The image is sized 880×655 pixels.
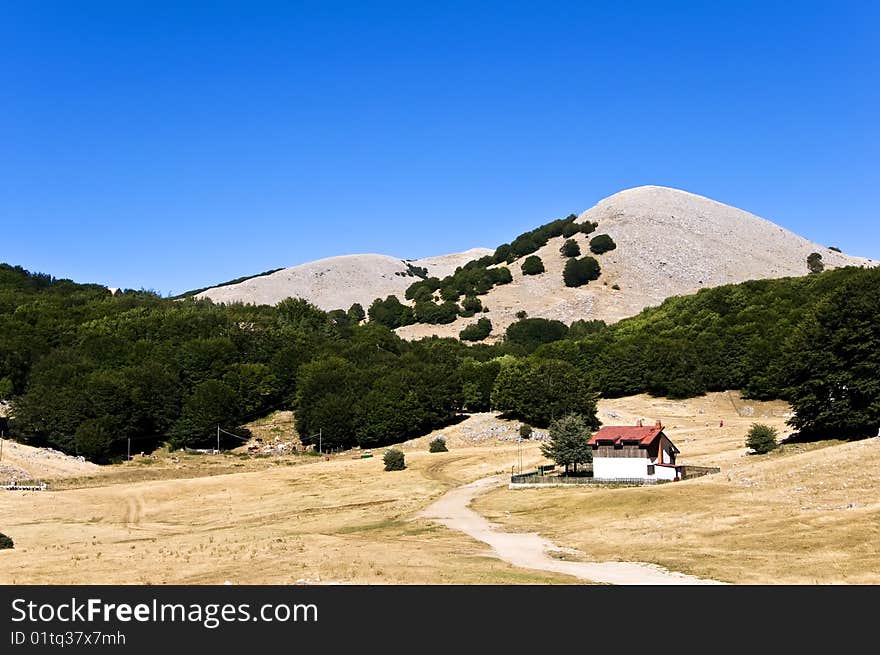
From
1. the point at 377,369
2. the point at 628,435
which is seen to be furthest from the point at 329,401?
the point at 628,435

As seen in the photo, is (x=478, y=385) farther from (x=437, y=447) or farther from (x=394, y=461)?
(x=394, y=461)

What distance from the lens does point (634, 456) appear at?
72.8 meters

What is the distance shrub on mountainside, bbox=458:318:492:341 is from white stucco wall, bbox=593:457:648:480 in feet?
385

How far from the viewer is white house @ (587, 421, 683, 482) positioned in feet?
237

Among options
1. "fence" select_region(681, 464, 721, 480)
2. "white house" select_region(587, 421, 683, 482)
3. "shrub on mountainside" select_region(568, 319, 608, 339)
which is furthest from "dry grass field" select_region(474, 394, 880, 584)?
"shrub on mountainside" select_region(568, 319, 608, 339)

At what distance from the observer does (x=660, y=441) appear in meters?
73.2

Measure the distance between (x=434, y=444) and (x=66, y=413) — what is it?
53080 millimetres

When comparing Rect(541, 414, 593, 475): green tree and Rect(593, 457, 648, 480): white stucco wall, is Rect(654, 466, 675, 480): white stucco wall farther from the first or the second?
Rect(541, 414, 593, 475): green tree

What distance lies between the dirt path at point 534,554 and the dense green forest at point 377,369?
133 feet

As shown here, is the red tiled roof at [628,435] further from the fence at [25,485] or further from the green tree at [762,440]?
the fence at [25,485]

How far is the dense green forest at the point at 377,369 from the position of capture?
85.1 metres

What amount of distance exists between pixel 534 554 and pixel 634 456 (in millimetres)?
31489
